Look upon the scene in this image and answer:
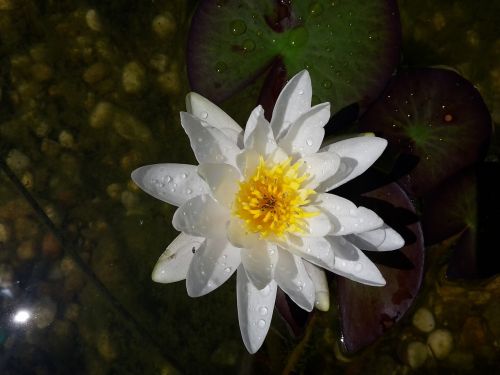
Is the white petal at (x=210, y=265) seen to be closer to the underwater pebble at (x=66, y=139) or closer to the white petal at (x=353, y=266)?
the white petal at (x=353, y=266)

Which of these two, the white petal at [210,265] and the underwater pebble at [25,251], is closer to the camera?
the white petal at [210,265]

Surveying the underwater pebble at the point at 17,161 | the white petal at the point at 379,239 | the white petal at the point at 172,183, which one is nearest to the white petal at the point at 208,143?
the white petal at the point at 172,183

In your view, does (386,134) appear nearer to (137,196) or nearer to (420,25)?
(420,25)

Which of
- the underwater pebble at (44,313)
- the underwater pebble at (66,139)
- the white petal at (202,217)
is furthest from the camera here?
the underwater pebble at (66,139)

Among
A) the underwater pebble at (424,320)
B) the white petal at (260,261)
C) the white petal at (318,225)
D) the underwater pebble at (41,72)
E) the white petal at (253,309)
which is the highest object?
the underwater pebble at (41,72)

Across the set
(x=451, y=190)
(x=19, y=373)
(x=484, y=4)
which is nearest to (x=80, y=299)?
(x=19, y=373)

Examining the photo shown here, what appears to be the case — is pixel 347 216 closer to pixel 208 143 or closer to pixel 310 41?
pixel 208 143
